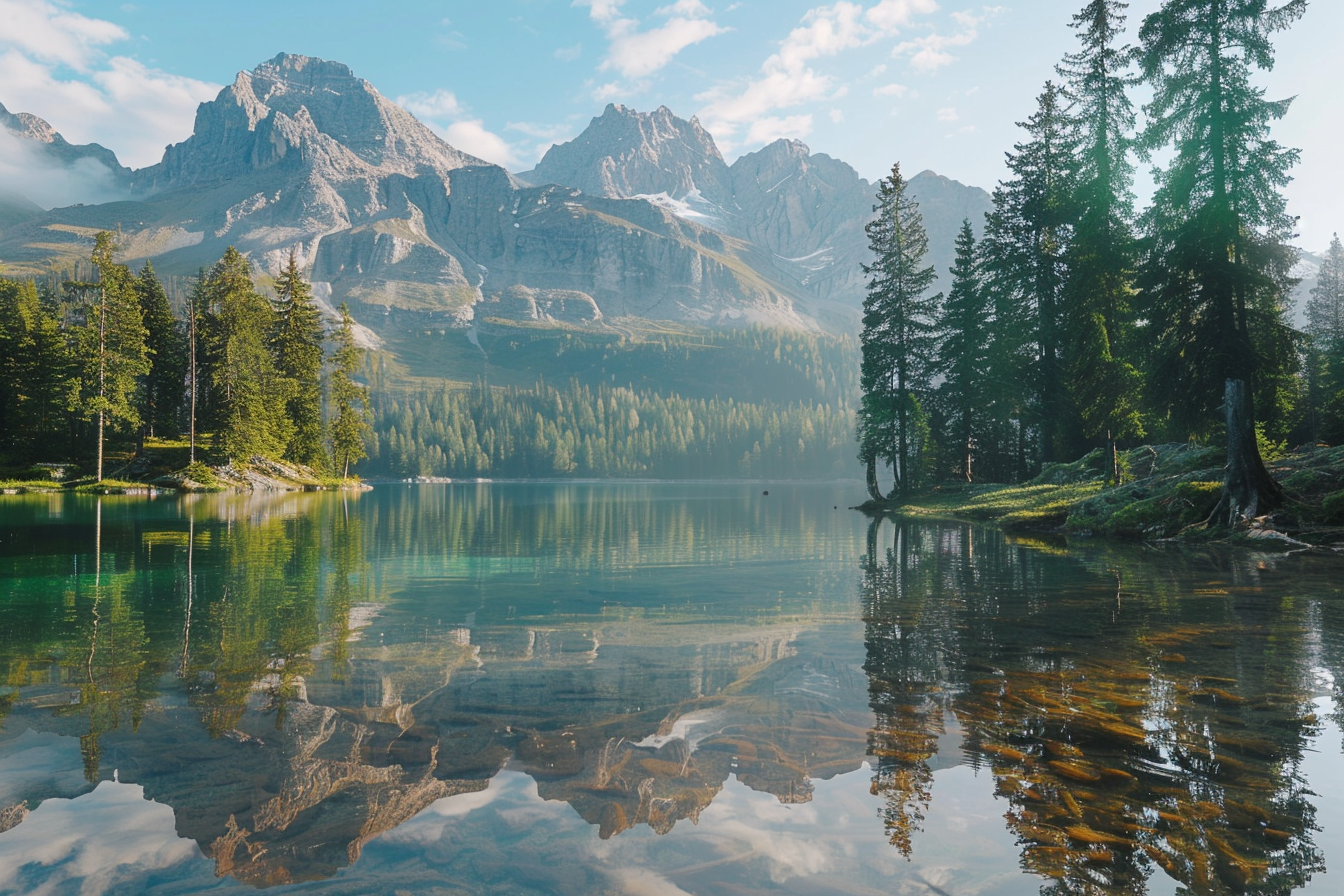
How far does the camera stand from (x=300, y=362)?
8194 cm

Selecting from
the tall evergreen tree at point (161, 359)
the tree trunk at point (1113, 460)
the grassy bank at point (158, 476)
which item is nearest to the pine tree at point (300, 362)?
the grassy bank at point (158, 476)

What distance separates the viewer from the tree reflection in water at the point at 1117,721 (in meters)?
5.34

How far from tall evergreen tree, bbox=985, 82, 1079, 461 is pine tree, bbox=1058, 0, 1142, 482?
4.08 metres

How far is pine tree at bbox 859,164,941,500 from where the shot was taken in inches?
2103

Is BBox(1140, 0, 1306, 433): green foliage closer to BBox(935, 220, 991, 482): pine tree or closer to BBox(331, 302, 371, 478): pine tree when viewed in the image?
BBox(935, 220, 991, 482): pine tree

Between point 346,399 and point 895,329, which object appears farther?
point 346,399

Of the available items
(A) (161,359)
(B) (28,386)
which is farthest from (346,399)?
(B) (28,386)

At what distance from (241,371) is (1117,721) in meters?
76.2

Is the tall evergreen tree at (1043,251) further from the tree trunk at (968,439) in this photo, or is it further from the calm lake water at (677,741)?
the calm lake water at (677,741)

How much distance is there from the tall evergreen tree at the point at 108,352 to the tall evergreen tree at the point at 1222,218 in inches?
2794

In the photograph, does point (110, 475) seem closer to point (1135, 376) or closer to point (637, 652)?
point (637, 652)

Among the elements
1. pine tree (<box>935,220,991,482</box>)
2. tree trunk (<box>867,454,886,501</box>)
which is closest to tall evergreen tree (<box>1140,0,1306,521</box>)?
pine tree (<box>935,220,991,482</box>)

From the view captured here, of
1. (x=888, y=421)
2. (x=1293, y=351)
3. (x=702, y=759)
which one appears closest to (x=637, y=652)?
(x=702, y=759)

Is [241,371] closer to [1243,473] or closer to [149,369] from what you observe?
[149,369]
